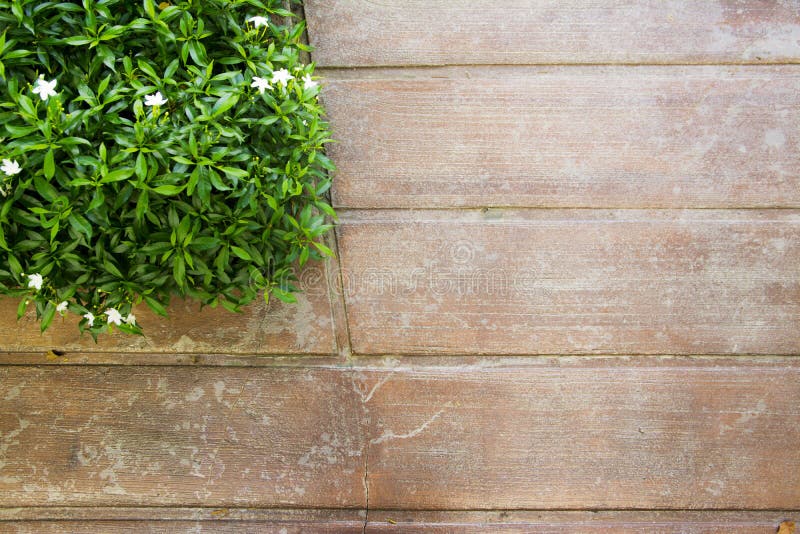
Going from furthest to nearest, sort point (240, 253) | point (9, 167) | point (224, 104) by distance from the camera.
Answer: point (240, 253) → point (224, 104) → point (9, 167)

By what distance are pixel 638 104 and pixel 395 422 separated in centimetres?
144

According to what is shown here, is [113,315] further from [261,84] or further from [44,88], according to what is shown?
[261,84]

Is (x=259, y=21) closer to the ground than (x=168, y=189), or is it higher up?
higher up

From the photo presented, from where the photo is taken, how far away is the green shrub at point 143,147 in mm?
1574

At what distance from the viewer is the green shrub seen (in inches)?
62.0

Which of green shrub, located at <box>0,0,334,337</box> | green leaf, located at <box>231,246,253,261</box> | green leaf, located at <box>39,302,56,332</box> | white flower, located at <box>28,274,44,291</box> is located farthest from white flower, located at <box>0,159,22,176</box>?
green leaf, located at <box>231,246,253,261</box>

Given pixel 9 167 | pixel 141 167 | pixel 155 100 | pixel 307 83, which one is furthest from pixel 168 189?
pixel 307 83

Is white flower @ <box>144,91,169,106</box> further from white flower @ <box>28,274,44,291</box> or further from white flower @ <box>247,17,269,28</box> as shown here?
white flower @ <box>28,274,44,291</box>

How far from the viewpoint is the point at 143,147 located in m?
1.57

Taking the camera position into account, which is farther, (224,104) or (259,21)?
(259,21)

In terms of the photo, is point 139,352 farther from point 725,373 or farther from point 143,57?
point 725,373

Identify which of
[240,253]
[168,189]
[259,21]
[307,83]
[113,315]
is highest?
[259,21]

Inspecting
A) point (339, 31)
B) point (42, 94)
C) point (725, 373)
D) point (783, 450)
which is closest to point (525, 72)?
point (339, 31)

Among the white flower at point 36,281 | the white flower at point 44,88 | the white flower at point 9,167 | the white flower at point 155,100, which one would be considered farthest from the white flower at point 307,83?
the white flower at point 36,281
